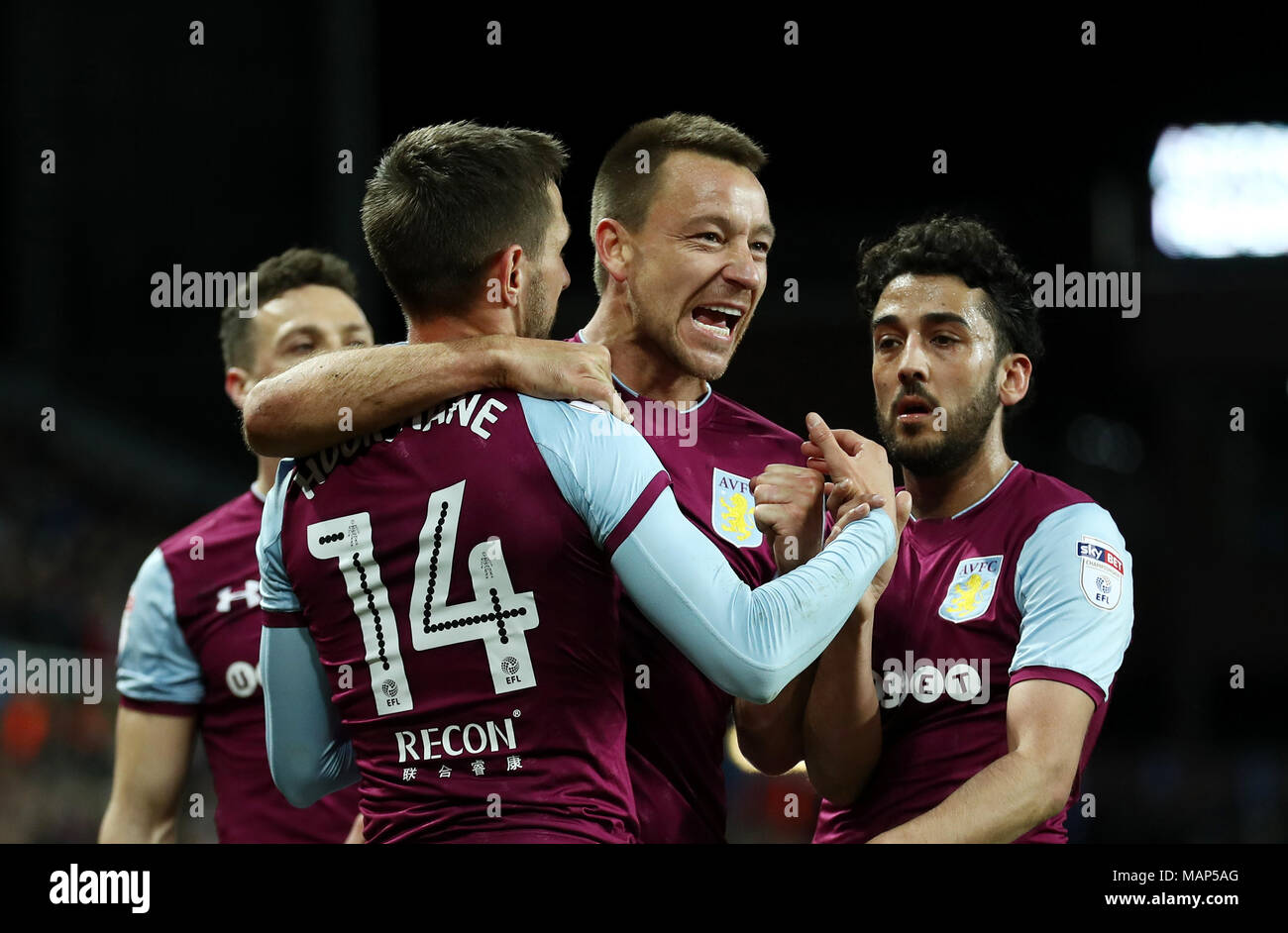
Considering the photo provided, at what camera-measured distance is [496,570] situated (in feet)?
6.98

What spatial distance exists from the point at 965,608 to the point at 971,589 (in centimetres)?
5

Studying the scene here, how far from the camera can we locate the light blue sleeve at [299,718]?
→ 246cm

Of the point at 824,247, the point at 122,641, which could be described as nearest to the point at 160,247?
the point at 824,247

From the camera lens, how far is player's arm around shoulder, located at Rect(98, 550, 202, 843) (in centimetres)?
379

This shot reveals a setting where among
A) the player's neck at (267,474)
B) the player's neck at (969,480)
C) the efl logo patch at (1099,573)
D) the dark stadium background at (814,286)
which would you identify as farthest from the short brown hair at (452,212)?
the dark stadium background at (814,286)

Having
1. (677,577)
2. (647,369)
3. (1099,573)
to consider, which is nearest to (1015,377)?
(1099,573)

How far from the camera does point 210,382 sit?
1084 centimetres

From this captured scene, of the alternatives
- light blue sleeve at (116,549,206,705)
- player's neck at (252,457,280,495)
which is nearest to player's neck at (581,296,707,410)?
player's neck at (252,457,280,495)

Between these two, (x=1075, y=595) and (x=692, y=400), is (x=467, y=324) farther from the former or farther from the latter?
(x=1075, y=595)

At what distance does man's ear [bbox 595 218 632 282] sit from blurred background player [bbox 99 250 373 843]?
91cm

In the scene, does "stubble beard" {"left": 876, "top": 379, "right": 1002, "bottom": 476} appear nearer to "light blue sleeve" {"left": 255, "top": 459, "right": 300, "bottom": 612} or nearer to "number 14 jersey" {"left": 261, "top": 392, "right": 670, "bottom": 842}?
"number 14 jersey" {"left": 261, "top": 392, "right": 670, "bottom": 842}

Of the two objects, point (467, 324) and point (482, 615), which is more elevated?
point (467, 324)
